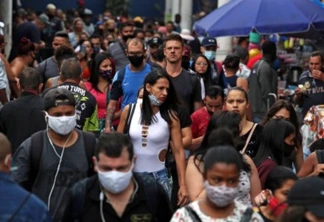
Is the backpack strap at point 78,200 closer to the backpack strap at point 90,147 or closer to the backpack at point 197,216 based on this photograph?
the backpack at point 197,216

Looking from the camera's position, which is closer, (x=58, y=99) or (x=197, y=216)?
(x=197, y=216)

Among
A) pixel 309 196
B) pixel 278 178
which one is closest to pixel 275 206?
pixel 278 178

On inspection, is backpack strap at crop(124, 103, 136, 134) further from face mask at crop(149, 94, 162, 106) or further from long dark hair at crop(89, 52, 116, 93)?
long dark hair at crop(89, 52, 116, 93)

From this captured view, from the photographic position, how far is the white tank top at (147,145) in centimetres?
970

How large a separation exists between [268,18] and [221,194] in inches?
389

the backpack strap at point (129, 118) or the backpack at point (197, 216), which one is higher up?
the backpack at point (197, 216)

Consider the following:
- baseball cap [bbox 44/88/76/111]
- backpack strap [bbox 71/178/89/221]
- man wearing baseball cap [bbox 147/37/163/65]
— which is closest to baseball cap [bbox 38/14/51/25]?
man wearing baseball cap [bbox 147/37/163/65]

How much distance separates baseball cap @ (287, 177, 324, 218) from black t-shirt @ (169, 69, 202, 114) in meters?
6.12

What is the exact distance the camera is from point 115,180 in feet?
22.2

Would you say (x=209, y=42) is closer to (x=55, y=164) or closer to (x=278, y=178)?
(x=55, y=164)

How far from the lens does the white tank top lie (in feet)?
31.8

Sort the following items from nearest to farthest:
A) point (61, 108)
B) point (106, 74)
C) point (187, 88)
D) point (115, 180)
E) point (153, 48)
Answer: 1. point (115, 180)
2. point (61, 108)
3. point (187, 88)
4. point (106, 74)
5. point (153, 48)

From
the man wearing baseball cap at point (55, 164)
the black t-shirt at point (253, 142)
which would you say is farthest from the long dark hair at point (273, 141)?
the man wearing baseball cap at point (55, 164)

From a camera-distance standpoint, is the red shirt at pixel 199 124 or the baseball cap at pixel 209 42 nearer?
the red shirt at pixel 199 124
